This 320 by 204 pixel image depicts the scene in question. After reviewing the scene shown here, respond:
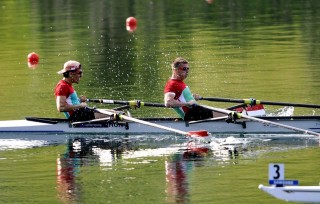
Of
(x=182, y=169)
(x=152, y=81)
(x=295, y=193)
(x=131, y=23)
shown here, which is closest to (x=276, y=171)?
(x=295, y=193)

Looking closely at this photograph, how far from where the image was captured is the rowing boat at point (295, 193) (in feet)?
42.3

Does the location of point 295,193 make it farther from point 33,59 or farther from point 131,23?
point 131,23

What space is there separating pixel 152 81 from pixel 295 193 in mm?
12963

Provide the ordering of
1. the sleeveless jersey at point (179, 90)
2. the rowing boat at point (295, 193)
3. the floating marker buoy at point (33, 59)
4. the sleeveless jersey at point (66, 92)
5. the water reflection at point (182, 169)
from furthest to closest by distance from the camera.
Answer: the floating marker buoy at point (33, 59) < the sleeveless jersey at point (66, 92) < the sleeveless jersey at point (179, 90) < the water reflection at point (182, 169) < the rowing boat at point (295, 193)

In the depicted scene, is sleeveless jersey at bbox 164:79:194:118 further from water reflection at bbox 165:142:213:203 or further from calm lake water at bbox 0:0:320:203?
water reflection at bbox 165:142:213:203

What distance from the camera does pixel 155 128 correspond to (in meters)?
18.7

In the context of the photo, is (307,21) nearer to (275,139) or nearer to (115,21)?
(115,21)

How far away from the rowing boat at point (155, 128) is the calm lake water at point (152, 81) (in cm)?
20

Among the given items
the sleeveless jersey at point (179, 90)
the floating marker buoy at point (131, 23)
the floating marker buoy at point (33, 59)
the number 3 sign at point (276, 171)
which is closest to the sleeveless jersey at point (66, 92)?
the sleeveless jersey at point (179, 90)

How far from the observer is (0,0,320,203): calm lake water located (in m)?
14.9

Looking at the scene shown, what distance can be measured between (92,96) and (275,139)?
A: 6.90 m

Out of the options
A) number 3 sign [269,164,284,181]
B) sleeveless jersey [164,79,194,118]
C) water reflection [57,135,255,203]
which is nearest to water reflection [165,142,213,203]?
water reflection [57,135,255,203]

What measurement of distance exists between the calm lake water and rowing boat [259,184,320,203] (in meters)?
0.49

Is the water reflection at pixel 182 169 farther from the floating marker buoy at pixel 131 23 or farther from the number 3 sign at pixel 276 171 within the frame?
the floating marker buoy at pixel 131 23
